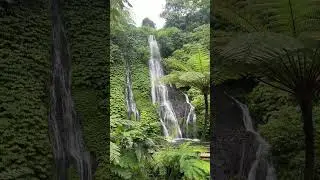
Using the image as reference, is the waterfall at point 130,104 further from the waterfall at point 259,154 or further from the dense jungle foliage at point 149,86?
the waterfall at point 259,154

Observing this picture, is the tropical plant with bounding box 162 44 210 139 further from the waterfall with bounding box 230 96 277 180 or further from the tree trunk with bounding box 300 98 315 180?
the tree trunk with bounding box 300 98 315 180

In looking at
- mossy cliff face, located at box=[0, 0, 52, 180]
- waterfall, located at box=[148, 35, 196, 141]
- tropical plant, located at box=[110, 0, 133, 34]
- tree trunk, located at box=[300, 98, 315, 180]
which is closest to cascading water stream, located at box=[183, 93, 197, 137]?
waterfall, located at box=[148, 35, 196, 141]

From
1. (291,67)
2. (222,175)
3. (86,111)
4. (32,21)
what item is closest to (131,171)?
(86,111)

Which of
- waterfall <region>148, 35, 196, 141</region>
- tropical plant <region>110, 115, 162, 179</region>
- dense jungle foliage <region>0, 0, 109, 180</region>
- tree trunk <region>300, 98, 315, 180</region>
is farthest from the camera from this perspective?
waterfall <region>148, 35, 196, 141</region>

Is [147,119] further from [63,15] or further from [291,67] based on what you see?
[291,67]

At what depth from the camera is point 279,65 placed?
2.39 metres

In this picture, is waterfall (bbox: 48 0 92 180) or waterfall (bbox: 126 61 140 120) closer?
waterfall (bbox: 48 0 92 180)

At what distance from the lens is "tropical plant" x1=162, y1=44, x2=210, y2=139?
4.17 metres

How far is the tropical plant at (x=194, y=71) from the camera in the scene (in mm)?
4172

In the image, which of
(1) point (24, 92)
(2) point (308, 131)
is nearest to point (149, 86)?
(1) point (24, 92)

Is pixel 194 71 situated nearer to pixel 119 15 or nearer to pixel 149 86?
pixel 149 86

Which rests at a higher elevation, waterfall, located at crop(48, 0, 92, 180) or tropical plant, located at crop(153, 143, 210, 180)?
waterfall, located at crop(48, 0, 92, 180)

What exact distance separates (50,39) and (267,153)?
194cm

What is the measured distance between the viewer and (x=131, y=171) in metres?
3.80
